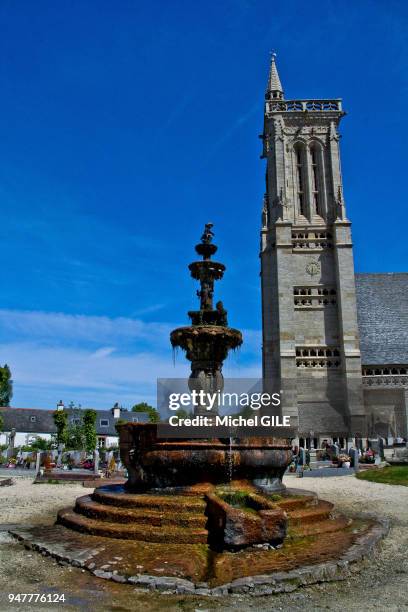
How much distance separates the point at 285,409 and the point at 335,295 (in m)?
11.9

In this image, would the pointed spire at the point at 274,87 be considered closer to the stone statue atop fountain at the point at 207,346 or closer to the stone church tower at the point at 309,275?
the stone church tower at the point at 309,275

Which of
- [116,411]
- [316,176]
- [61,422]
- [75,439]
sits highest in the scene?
[316,176]

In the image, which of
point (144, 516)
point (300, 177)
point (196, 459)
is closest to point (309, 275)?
point (300, 177)

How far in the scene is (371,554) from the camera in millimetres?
7160

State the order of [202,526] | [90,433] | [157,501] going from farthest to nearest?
[90,433], [157,501], [202,526]

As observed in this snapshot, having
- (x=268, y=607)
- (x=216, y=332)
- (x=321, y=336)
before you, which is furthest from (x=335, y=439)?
(x=268, y=607)

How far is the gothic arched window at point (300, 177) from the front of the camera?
48781 mm

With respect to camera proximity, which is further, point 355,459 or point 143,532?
point 355,459

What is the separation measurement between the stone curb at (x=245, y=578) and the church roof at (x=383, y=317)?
126 ft

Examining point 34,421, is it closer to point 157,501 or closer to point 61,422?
point 61,422

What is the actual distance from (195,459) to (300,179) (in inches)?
1753

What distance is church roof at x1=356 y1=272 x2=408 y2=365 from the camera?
4384cm

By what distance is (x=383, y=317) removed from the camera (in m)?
47.4

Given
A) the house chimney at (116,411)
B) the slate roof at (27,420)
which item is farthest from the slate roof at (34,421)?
the house chimney at (116,411)
